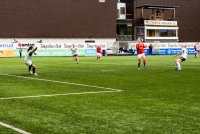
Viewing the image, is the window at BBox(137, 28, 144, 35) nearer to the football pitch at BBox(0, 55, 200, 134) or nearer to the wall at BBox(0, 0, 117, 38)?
the wall at BBox(0, 0, 117, 38)

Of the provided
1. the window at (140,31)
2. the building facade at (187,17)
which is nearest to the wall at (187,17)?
the building facade at (187,17)

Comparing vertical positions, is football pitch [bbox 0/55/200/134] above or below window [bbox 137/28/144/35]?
below

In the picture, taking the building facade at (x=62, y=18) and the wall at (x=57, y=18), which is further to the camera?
the building facade at (x=62, y=18)

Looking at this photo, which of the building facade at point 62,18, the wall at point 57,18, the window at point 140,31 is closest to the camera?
the wall at point 57,18

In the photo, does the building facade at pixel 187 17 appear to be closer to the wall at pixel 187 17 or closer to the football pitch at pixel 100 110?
the wall at pixel 187 17

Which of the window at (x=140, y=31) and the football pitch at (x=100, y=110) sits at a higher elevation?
the window at (x=140, y=31)

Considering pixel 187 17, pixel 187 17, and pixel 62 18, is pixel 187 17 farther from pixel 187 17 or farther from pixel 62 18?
pixel 62 18

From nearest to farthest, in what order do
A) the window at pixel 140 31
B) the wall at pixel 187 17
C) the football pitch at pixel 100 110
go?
1. the football pitch at pixel 100 110
2. the window at pixel 140 31
3. the wall at pixel 187 17

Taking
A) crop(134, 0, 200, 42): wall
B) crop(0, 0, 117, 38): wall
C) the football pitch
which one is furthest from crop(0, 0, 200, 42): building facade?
the football pitch

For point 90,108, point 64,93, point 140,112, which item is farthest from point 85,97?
point 140,112

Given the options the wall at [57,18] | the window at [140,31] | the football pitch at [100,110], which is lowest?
the football pitch at [100,110]

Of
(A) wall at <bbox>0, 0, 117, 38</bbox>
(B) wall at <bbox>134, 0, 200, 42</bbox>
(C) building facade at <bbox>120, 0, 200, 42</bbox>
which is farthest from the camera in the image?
(B) wall at <bbox>134, 0, 200, 42</bbox>

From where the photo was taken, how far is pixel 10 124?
8.00 metres

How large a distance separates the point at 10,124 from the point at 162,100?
15.9 ft
